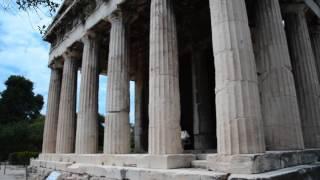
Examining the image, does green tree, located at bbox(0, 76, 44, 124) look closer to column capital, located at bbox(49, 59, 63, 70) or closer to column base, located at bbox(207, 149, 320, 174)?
column capital, located at bbox(49, 59, 63, 70)

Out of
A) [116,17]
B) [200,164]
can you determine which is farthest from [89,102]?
[200,164]

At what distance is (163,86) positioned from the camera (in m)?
9.33

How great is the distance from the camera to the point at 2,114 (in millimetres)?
50969

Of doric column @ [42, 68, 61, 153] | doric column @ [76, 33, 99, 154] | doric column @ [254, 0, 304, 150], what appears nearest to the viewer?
doric column @ [254, 0, 304, 150]

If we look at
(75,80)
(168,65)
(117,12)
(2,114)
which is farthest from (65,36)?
(2,114)

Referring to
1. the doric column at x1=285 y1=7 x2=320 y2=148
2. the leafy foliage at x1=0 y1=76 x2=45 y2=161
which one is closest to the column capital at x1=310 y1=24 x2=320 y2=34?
the doric column at x1=285 y1=7 x2=320 y2=148

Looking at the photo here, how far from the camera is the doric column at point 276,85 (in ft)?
30.0

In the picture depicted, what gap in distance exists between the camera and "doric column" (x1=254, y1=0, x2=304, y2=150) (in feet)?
30.0

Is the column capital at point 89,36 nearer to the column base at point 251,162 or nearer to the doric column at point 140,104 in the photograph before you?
the doric column at point 140,104

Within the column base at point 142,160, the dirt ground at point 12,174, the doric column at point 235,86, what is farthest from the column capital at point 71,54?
the doric column at point 235,86

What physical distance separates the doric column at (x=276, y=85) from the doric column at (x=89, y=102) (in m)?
8.43

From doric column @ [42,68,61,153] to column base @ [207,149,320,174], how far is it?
1482 cm

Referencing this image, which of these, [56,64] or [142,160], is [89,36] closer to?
[56,64]

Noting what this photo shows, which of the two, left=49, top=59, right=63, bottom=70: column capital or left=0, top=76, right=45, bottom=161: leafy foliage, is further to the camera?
left=0, top=76, right=45, bottom=161: leafy foliage
